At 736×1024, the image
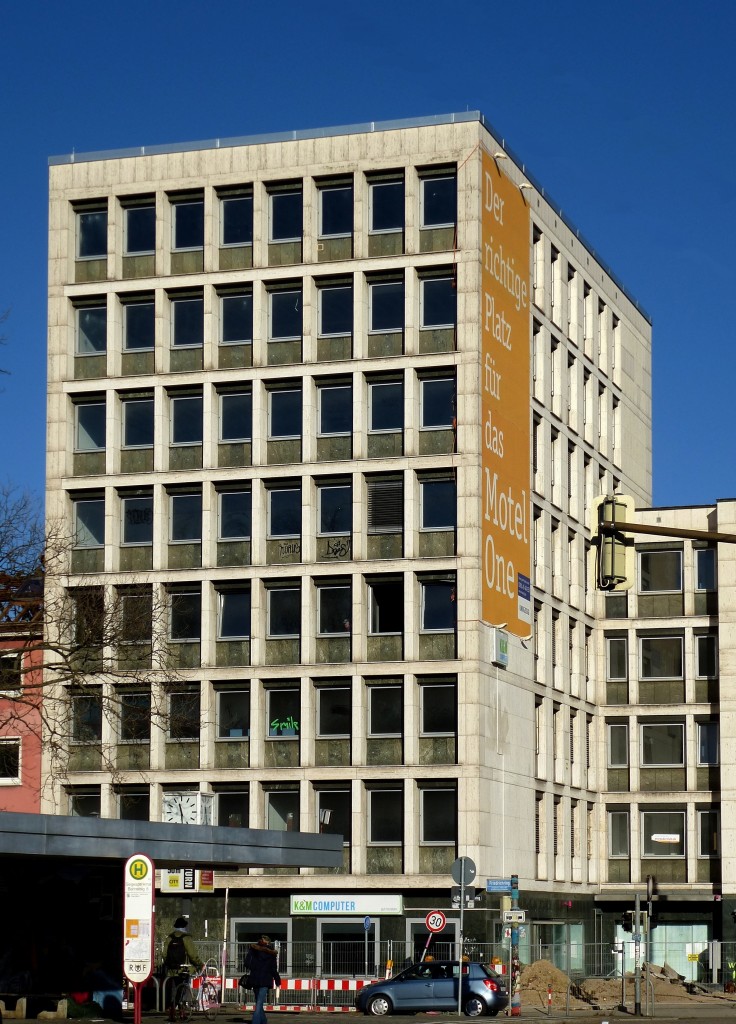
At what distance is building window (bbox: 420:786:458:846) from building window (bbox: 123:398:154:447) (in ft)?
52.7

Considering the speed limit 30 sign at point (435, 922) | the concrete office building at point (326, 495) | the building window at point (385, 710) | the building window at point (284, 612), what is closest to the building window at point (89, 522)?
the concrete office building at point (326, 495)

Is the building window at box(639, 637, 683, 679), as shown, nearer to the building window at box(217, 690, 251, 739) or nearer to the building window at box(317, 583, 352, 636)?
the building window at box(317, 583, 352, 636)

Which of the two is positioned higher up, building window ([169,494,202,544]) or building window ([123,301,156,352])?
building window ([123,301,156,352])

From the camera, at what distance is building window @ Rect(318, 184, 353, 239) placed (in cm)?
6519

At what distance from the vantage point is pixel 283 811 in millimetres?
63031

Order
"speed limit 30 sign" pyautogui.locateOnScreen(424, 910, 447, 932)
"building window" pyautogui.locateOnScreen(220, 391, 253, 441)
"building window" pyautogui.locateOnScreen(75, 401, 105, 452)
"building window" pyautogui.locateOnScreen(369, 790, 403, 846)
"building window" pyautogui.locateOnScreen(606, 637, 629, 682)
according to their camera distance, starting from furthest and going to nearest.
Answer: "building window" pyautogui.locateOnScreen(606, 637, 629, 682) < "building window" pyautogui.locateOnScreen(75, 401, 105, 452) < "building window" pyautogui.locateOnScreen(220, 391, 253, 441) < "building window" pyautogui.locateOnScreen(369, 790, 403, 846) < "speed limit 30 sign" pyautogui.locateOnScreen(424, 910, 447, 932)

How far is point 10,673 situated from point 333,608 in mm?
16602

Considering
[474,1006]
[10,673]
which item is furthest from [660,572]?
[10,673]

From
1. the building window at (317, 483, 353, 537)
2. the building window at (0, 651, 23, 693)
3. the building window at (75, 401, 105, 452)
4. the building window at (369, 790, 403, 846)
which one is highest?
the building window at (75, 401, 105, 452)

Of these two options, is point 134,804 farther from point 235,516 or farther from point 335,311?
point 335,311

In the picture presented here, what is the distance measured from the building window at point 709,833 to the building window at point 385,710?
654 inches

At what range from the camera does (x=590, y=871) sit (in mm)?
73188

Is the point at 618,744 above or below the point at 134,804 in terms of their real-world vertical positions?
above

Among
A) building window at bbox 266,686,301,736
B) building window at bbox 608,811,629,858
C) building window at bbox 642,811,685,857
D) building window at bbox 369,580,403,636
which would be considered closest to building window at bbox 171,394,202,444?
Result: building window at bbox 369,580,403,636
